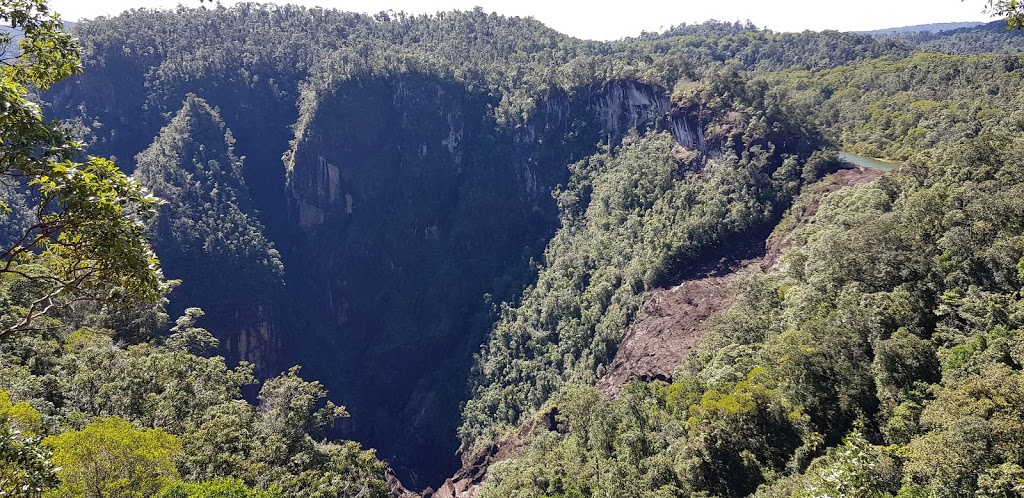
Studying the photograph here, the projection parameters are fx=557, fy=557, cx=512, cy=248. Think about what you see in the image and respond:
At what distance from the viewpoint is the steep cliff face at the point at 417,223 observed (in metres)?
79.8

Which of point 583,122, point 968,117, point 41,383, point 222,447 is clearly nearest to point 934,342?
point 222,447

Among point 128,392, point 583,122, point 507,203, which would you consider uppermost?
point 583,122

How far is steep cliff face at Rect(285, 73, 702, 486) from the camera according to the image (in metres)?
79.8

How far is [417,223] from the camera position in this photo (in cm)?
9788

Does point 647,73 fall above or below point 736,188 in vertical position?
above

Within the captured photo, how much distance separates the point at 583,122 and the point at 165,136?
67248mm

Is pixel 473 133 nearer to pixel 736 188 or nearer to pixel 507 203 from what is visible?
pixel 507 203

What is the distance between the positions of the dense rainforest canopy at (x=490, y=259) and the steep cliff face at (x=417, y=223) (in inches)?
21.8

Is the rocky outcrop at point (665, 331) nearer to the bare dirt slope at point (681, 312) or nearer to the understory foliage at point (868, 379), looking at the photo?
the bare dirt slope at point (681, 312)

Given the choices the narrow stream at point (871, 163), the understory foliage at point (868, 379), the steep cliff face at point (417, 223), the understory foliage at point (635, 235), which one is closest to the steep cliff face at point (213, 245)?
the steep cliff face at point (417, 223)

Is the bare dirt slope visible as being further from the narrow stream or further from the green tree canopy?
the green tree canopy

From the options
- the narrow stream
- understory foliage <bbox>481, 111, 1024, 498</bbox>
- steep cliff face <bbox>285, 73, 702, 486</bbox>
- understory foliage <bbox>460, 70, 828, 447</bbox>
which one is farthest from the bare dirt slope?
steep cliff face <bbox>285, 73, 702, 486</bbox>

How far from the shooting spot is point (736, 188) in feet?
184

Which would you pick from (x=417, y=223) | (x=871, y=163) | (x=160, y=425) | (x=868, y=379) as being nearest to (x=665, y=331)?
(x=868, y=379)
